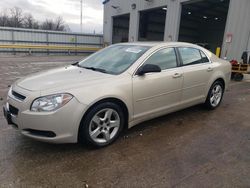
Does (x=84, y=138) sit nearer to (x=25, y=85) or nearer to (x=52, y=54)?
(x=25, y=85)

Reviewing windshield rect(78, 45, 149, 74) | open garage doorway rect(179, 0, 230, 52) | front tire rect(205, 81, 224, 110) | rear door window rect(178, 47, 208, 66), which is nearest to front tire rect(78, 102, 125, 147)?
windshield rect(78, 45, 149, 74)

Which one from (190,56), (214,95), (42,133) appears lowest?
(42,133)

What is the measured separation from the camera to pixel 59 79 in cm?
300

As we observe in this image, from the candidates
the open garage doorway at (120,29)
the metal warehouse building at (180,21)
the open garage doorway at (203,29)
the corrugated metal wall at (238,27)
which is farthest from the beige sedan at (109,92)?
the open garage doorway at (203,29)

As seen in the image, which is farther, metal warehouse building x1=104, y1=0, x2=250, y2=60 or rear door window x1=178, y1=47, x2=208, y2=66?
metal warehouse building x1=104, y1=0, x2=250, y2=60

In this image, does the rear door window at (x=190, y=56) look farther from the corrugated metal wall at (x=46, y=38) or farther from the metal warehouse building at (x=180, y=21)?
the corrugated metal wall at (x=46, y=38)

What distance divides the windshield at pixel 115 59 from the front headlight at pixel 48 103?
0.97 metres

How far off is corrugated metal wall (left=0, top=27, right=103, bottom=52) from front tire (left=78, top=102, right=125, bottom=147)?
19.4m

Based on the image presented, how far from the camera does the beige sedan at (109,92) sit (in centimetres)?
261

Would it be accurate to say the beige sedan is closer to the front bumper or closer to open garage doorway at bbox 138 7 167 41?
the front bumper

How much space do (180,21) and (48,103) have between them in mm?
22968

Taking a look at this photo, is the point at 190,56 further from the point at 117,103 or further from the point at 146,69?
the point at 117,103

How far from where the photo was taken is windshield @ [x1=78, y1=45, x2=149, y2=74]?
3398 mm

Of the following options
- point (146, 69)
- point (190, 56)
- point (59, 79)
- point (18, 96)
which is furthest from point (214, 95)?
point (18, 96)
